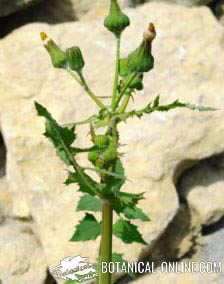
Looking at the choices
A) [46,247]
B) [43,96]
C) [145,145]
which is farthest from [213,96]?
[46,247]

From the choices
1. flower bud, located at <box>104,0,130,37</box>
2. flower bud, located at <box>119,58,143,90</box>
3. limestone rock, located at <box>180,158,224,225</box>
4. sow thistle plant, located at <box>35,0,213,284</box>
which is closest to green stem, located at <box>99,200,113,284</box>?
sow thistle plant, located at <box>35,0,213,284</box>

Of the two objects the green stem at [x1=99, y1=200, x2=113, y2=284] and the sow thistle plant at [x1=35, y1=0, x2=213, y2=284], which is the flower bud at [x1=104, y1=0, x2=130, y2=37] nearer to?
the sow thistle plant at [x1=35, y1=0, x2=213, y2=284]

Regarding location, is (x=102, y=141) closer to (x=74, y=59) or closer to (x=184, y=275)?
(x=74, y=59)

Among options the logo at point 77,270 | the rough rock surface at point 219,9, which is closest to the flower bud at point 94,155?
the logo at point 77,270

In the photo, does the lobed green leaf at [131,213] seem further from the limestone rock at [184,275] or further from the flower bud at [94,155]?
the limestone rock at [184,275]

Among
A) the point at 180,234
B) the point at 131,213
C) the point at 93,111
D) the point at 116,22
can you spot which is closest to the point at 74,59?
the point at 116,22

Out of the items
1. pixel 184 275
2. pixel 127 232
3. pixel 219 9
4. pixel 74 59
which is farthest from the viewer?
pixel 219 9
